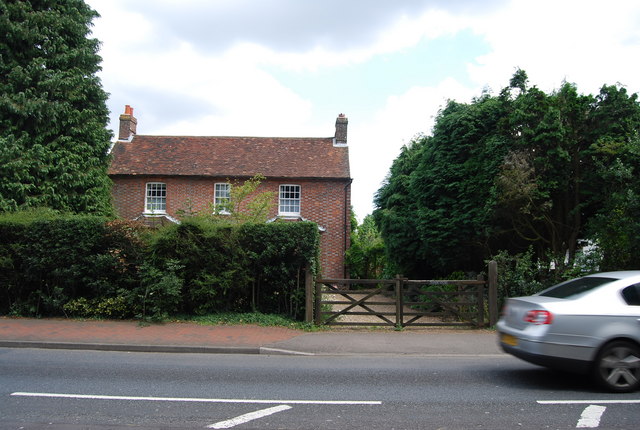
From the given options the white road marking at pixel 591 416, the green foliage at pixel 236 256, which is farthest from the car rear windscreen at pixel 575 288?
the green foliage at pixel 236 256

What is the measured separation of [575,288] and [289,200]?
719 inches

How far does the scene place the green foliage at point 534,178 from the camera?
1249cm

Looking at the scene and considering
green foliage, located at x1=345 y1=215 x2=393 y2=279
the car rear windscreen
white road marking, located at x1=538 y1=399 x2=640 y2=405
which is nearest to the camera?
white road marking, located at x1=538 y1=399 x2=640 y2=405

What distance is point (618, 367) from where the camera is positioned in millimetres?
6086

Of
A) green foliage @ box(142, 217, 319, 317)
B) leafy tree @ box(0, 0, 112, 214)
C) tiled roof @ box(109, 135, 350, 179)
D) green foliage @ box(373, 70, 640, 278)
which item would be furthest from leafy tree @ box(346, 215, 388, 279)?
leafy tree @ box(0, 0, 112, 214)

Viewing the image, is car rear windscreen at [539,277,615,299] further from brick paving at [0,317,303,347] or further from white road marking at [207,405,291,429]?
brick paving at [0,317,303,347]

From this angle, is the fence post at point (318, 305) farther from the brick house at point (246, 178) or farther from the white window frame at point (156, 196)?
the white window frame at point (156, 196)

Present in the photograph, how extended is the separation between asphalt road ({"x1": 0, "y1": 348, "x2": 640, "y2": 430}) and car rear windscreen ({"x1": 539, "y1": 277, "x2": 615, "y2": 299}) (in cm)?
124

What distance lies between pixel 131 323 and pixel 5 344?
272cm

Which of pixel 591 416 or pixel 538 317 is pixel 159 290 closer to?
pixel 538 317

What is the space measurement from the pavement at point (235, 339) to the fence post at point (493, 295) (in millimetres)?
467

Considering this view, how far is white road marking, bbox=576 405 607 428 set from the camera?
4.91 metres

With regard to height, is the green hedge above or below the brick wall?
below

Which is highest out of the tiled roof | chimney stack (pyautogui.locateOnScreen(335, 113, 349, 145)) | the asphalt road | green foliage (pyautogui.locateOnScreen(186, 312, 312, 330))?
chimney stack (pyautogui.locateOnScreen(335, 113, 349, 145))
